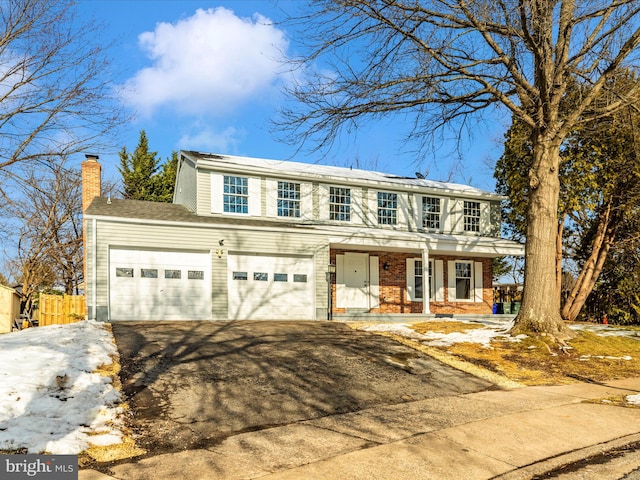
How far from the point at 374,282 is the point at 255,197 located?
584 cm

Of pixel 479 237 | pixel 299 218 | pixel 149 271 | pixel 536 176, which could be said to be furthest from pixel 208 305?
pixel 479 237

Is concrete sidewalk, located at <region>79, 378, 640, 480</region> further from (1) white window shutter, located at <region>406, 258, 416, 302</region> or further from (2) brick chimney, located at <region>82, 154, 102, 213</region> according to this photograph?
(2) brick chimney, located at <region>82, 154, 102, 213</region>

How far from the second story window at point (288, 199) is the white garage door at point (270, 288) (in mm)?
2266

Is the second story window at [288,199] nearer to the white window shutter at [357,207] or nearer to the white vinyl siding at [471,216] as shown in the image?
the white window shutter at [357,207]

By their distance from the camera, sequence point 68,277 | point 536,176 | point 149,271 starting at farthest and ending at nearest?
point 68,277
point 149,271
point 536,176

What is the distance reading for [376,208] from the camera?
70.3 ft

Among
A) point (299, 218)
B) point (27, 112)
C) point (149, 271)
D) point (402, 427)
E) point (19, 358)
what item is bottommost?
point (402, 427)

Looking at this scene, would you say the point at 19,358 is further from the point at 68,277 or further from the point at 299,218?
the point at 68,277

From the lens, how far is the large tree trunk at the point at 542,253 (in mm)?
12625

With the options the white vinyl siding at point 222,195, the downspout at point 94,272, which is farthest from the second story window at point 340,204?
the downspout at point 94,272

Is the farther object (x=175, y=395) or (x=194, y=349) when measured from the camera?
(x=194, y=349)

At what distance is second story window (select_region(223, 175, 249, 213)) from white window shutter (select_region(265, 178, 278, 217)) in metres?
0.83

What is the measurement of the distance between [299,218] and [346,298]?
142 inches

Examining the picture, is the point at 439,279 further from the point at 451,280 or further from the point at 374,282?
the point at 374,282
